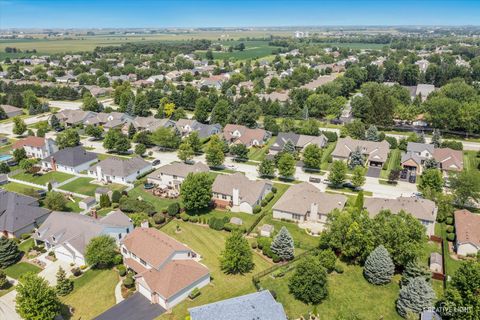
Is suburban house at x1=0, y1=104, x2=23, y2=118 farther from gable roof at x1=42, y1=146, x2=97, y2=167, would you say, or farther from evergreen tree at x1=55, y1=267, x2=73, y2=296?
evergreen tree at x1=55, y1=267, x2=73, y2=296

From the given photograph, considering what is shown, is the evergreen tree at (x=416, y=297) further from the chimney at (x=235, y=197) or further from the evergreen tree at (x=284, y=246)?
the chimney at (x=235, y=197)

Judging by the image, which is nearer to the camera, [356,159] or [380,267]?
[380,267]

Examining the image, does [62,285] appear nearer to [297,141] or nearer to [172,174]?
[172,174]

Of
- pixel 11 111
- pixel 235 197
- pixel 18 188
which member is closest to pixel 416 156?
pixel 235 197

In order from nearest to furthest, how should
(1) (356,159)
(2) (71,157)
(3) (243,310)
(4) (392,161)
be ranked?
(3) (243,310) → (1) (356,159) → (2) (71,157) → (4) (392,161)

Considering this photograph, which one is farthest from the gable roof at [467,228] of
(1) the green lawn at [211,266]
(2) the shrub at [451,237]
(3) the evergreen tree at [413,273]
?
(1) the green lawn at [211,266]

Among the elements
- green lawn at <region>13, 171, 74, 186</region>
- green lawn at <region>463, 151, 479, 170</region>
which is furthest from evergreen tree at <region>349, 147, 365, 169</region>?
green lawn at <region>13, 171, 74, 186</region>
